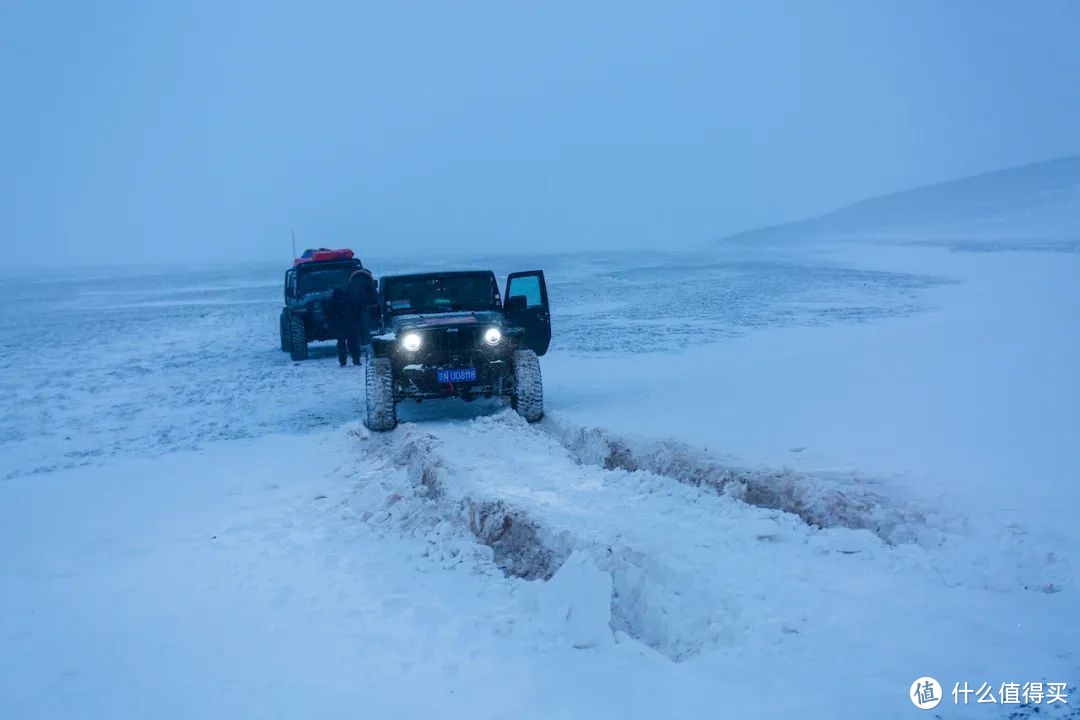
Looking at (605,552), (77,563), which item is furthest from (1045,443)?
(77,563)

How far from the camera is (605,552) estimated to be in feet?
15.5

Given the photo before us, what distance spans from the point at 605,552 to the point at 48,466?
614 cm

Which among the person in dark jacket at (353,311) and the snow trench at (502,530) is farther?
the person in dark jacket at (353,311)

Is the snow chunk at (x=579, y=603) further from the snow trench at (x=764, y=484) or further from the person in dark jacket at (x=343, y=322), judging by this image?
Answer: the person in dark jacket at (x=343, y=322)

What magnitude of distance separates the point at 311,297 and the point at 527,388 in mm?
7476

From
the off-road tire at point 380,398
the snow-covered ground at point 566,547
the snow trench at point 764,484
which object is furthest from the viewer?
the off-road tire at point 380,398

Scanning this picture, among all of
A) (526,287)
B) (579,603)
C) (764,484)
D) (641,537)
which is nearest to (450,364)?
(526,287)

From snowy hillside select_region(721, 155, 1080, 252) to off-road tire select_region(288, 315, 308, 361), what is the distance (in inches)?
1980

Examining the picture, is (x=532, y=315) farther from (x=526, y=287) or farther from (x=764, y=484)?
(x=764, y=484)

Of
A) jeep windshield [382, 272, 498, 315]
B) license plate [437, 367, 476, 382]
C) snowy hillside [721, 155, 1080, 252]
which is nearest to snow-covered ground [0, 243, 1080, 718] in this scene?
license plate [437, 367, 476, 382]

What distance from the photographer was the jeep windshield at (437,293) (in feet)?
32.7

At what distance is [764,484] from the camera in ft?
19.8

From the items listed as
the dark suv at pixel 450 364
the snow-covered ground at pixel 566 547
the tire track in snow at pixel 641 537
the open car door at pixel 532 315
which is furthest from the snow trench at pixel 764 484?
the open car door at pixel 532 315
